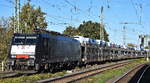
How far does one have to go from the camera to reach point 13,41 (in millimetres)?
24188

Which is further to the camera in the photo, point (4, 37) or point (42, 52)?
point (4, 37)

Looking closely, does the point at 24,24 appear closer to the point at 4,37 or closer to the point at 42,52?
the point at 4,37

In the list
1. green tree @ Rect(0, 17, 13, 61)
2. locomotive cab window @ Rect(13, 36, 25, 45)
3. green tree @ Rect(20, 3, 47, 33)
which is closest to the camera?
locomotive cab window @ Rect(13, 36, 25, 45)

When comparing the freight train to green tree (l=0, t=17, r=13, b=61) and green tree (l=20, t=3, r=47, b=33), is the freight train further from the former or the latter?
green tree (l=20, t=3, r=47, b=33)

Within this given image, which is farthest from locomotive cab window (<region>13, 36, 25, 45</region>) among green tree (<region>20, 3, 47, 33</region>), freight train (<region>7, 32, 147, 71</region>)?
green tree (<region>20, 3, 47, 33</region>)

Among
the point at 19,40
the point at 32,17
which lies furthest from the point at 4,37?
the point at 32,17

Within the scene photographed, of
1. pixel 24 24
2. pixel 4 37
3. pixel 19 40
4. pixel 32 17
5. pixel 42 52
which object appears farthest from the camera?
pixel 32 17

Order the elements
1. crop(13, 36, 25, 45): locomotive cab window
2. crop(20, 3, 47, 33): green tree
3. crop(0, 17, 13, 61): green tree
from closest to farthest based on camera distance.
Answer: crop(13, 36, 25, 45): locomotive cab window, crop(0, 17, 13, 61): green tree, crop(20, 3, 47, 33): green tree

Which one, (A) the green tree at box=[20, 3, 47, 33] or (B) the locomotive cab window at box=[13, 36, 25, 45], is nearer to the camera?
(B) the locomotive cab window at box=[13, 36, 25, 45]

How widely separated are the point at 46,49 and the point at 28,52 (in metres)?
2.24

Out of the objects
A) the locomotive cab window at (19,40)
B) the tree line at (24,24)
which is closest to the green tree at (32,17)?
the tree line at (24,24)

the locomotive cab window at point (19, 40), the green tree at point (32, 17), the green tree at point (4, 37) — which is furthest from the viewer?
the green tree at point (32, 17)

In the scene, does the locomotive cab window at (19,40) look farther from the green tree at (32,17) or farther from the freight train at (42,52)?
the green tree at (32,17)

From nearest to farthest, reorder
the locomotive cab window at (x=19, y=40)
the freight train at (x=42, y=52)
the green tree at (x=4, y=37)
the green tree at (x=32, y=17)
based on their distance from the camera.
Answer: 1. the freight train at (x=42, y=52)
2. the locomotive cab window at (x=19, y=40)
3. the green tree at (x=4, y=37)
4. the green tree at (x=32, y=17)
